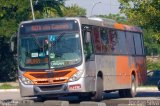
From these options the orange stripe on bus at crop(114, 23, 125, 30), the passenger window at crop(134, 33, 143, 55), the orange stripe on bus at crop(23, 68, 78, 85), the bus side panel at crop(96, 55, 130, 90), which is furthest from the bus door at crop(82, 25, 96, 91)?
the passenger window at crop(134, 33, 143, 55)

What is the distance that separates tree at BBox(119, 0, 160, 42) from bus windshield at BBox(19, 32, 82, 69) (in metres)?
6.32

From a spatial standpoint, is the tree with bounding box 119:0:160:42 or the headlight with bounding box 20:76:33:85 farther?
the tree with bounding box 119:0:160:42

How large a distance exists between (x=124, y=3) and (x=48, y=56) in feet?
26.1

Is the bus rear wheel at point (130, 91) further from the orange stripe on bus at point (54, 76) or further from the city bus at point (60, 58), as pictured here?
the orange stripe on bus at point (54, 76)

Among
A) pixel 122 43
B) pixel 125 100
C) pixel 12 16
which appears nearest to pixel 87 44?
pixel 125 100

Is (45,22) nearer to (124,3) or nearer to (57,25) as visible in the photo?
(57,25)

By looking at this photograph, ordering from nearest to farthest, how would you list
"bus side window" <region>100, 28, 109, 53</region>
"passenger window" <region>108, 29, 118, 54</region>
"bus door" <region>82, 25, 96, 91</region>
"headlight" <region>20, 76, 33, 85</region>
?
"headlight" <region>20, 76, 33, 85</region> → "bus door" <region>82, 25, 96, 91</region> → "bus side window" <region>100, 28, 109, 53</region> → "passenger window" <region>108, 29, 118, 54</region>

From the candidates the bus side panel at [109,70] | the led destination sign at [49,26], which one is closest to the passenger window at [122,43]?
the bus side panel at [109,70]

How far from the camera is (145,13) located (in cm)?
3003

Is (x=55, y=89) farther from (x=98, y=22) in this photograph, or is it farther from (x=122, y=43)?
(x=122, y=43)

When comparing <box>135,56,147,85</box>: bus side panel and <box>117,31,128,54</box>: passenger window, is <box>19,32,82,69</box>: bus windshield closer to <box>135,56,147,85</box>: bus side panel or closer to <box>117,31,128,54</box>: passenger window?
<box>117,31,128,54</box>: passenger window

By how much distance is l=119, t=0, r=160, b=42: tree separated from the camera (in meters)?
29.6

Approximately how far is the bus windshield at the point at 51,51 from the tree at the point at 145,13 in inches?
249

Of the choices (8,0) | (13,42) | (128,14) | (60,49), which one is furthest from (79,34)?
(8,0)
